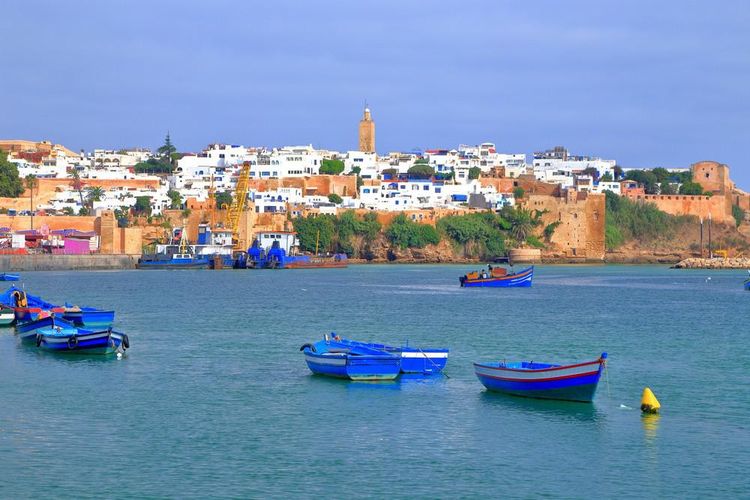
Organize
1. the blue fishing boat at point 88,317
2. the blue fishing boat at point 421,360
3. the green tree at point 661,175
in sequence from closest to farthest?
1. the blue fishing boat at point 421,360
2. the blue fishing boat at point 88,317
3. the green tree at point 661,175

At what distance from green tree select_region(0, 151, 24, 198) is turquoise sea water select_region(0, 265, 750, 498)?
55.2 metres

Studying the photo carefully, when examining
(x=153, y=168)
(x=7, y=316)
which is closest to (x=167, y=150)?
(x=153, y=168)

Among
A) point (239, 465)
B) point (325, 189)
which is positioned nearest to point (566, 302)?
point (239, 465)

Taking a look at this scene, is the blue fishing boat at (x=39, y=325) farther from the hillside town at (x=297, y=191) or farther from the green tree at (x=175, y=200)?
the green tree at (x=175, y=200)

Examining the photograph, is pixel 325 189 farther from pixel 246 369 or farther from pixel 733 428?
pixel 733 428

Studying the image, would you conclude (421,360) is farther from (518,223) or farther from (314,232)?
(518,223)

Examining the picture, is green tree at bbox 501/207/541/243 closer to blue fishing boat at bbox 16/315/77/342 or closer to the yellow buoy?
blue fishing boat at bbox 16/315/77/342

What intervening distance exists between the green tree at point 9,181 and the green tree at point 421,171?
32435 millimetres

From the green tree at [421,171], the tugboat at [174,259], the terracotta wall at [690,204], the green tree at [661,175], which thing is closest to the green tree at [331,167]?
the green tree at [421,171]

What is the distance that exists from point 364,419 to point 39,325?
12.2 m

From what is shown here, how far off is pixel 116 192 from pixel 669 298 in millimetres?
52981

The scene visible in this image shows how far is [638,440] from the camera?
17359 mm

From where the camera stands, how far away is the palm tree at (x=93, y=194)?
8869 centimetres

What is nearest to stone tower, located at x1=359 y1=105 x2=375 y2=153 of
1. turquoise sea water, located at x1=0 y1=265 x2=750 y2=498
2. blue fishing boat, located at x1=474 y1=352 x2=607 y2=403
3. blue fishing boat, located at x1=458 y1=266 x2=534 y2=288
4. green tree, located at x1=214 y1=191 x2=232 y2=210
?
green tree, located at x1=214 y1=191 x2=232 y2=210
